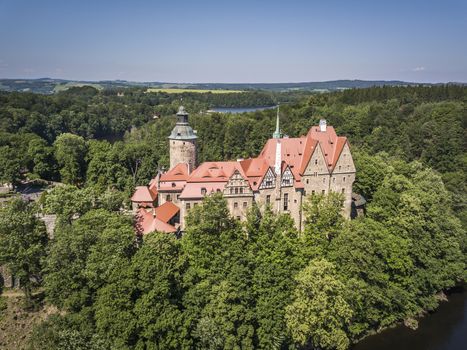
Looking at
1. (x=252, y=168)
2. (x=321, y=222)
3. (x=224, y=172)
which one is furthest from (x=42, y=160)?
(x=321, y=222)

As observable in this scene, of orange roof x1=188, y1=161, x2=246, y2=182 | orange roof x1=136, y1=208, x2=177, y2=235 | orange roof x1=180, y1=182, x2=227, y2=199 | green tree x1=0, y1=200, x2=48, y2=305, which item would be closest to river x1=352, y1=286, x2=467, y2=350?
orange roof x1=180, y1=182, x2=227, y2=199

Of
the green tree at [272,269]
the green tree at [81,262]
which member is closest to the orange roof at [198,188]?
the green tree at [272,269]

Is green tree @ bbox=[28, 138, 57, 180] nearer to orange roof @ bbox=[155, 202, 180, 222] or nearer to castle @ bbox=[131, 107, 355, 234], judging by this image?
castle @ bbox=[131, 107, 355, 234]

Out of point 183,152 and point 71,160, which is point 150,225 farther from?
point 71,160

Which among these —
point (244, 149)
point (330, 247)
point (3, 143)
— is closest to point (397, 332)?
point (330, 247)

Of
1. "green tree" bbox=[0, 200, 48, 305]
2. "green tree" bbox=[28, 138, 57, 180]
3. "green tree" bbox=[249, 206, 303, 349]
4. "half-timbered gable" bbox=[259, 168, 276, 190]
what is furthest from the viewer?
"green tree" bbox=[28, 138, 57, 180]

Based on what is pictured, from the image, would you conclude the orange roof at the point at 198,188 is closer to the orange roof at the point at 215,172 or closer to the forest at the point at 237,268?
the orange roof at the point at 215,172
